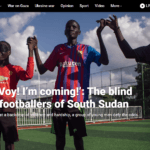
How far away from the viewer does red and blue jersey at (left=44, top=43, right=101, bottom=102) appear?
2.43 metres

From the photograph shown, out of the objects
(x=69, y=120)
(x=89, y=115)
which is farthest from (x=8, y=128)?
(x=89, y=115)

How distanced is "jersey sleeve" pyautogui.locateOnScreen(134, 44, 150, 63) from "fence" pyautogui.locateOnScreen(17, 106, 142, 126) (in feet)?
34.8

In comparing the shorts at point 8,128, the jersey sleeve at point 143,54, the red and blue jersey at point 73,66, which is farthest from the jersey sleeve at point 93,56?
the shorts at point 8,128

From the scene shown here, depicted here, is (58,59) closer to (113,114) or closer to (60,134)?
(60,134)

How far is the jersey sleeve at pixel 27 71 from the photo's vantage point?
2.64 m

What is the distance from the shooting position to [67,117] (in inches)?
A: 94.9

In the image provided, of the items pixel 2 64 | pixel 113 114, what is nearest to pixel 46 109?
pixel 113 114

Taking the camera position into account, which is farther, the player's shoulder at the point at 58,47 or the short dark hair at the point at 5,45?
the short dark hair at the point at 5,45

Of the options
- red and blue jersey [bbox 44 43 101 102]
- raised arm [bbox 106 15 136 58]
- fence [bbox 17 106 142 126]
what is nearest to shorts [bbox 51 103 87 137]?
red and blue jersey [bbox 44 43 101 102]

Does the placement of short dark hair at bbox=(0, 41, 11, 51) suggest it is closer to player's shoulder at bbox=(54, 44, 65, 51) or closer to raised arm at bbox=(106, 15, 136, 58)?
player's shoulder at bbox=(54, 44, 65, 51)

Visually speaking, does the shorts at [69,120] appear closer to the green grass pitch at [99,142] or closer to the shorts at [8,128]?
the shorts at [8,128]

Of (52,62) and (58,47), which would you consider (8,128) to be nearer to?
(52,62)

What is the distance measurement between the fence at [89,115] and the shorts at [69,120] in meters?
9.78
